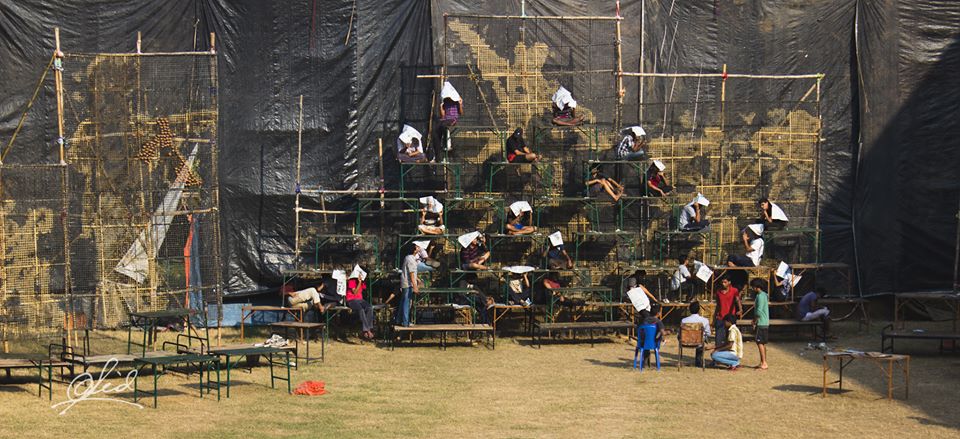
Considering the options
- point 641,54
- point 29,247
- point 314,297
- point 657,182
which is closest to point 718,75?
point 641,54

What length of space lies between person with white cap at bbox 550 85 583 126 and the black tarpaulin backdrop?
Answer: 1.66 metres

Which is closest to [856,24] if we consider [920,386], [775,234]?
[775,234]

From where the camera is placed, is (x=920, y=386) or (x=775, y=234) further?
(x=775, y=234)

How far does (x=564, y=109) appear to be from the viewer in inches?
828

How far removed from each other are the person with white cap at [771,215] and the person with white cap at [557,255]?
392cm

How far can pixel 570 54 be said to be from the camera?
72.2ft

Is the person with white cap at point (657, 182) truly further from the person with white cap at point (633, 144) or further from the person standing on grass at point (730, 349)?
the person standing on grass at point (730, 349)

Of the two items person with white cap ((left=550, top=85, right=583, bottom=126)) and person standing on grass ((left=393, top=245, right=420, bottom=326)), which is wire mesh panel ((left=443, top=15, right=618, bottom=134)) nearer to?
person with white cap ((left=550, top=85, right=583, bottom=126))

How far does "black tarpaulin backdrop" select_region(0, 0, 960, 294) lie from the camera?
70.5 feet

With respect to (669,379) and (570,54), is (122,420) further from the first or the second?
(570,54)

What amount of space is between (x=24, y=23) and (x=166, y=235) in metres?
5.51

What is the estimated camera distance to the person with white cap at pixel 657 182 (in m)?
21.4

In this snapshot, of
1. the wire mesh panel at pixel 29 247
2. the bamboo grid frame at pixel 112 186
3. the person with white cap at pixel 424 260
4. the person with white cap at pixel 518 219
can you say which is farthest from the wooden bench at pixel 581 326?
the wire mesh panel at pixel 29 247

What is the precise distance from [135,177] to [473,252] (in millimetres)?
6310
